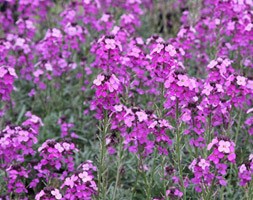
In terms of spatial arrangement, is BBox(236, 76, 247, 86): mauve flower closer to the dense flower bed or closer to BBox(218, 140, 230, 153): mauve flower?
the dense flower bed

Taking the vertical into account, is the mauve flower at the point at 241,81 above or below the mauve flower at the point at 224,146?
above

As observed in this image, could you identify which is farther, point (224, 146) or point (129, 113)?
point (129, 113)

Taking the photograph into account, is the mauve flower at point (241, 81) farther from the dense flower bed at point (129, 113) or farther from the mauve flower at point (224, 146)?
the mauve flower at point (224, 146)

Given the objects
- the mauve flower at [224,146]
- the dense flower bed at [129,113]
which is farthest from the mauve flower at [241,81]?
the mauve flower at [224,146]

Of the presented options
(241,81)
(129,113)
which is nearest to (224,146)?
(241,81)

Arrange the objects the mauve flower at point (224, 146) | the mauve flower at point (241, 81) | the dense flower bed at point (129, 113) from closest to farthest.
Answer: the mauve flower at point (224, 146) → the dense flower bed at point (129, 113) → the mauve flower at point (241, 81)

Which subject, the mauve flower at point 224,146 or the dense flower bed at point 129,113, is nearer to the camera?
the mauve flower at point 224,146

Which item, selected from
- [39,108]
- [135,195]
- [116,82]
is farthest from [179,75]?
[39,108]

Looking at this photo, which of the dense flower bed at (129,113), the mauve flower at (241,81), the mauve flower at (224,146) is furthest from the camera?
the mauve flower at (241,81)

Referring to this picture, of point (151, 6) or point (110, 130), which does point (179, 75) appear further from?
point (151, 6)

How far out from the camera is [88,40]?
26.7 ft

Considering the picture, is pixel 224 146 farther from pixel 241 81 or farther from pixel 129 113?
pixel 129 113

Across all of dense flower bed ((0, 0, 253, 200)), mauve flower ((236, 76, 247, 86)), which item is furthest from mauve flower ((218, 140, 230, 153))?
mauve flower ((236, 76, 247, 86))

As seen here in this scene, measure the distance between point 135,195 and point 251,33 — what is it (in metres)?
2.32
